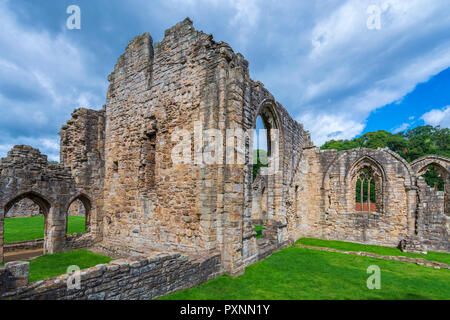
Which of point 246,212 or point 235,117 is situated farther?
point 246,212

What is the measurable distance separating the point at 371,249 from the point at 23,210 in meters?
29.3

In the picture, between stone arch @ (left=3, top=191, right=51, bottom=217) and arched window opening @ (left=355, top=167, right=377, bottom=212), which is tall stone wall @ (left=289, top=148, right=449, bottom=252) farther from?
stone arch @ (left=3, top=191, right=51, bottom=217)

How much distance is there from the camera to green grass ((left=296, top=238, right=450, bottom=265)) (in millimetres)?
9633

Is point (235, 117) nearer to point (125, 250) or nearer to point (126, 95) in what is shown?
point (126, 95)

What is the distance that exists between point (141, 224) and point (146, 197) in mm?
970

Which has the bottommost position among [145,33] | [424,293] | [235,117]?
[424,293]

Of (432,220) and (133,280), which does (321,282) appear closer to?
(133,280)

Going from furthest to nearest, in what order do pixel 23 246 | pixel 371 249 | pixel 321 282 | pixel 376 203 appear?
pixel 376 203, pixel 371 249, pixel 23 246, pixel 321 282

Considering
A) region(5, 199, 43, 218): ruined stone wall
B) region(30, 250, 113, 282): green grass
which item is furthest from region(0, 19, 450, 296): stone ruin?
region(5, 199, 43, 218): ruined stone wall

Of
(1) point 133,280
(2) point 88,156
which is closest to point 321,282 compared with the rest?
(1) point 133,280

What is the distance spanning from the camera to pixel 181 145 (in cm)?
709

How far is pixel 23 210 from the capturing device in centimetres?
2338
